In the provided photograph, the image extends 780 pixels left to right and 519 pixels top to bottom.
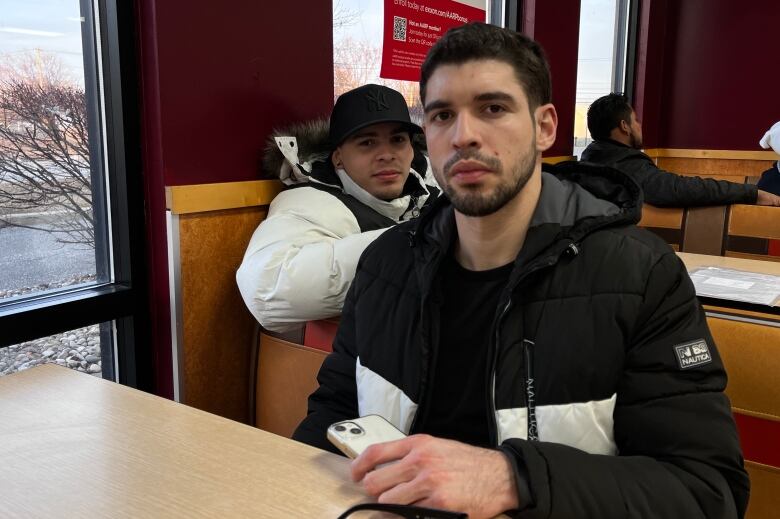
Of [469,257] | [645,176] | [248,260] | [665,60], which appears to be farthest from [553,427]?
[665,60]

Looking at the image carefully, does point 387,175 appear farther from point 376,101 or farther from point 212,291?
point 212,291

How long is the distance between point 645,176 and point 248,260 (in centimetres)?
264

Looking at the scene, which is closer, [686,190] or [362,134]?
[362,134]

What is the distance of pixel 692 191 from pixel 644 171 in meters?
0.40

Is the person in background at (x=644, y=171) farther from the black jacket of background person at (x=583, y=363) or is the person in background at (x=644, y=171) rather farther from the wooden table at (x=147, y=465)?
the wooden table at (x=147, y=465)

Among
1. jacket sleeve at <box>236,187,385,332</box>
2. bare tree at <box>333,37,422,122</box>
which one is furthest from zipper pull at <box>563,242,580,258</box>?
bare tree at <box>333,37,422,122</box>

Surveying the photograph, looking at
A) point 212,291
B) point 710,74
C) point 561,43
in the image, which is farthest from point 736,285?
point 710,74

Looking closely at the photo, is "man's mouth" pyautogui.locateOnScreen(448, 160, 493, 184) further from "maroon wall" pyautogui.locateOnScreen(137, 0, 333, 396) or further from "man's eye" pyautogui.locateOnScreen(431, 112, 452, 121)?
"maroon wall" pyautogui.locateOnScreen(137, 0, 333, 396)

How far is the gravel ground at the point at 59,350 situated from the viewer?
1752 mm

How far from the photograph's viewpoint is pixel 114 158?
76.6 inches

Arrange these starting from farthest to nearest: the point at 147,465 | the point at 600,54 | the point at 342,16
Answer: the point at 600,54
the point at 342,16
the point at 147,465

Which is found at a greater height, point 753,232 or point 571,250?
point 571,250

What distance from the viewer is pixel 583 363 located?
3.69ft

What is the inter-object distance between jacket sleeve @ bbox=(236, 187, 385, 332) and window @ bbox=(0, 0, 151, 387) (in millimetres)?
384
